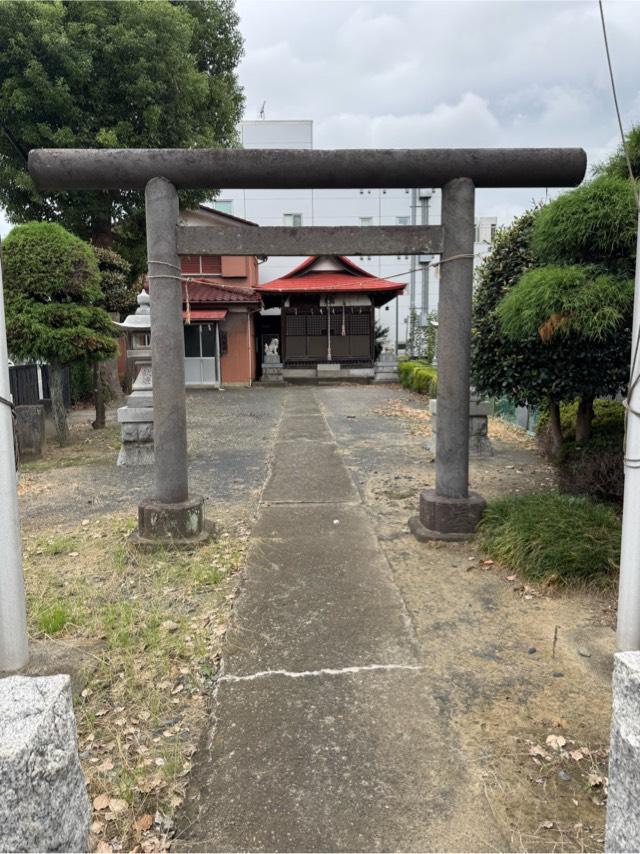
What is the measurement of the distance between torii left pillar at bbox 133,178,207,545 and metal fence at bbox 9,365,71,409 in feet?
24.1

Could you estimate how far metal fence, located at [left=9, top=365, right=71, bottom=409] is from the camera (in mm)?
11641

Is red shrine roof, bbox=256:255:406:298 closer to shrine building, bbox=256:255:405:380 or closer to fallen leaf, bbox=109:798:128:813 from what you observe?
shrine building, bbox=256:255:405:380

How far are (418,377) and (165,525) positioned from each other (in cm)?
1375

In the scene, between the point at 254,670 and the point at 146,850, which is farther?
the point at 254,670

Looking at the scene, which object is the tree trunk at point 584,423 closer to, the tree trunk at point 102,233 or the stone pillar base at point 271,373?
the tree trunk at point 102,233

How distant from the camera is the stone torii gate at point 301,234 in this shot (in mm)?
4578

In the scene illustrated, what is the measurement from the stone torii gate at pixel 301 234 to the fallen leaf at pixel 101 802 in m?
2.66

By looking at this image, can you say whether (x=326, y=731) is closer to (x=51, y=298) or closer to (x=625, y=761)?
(x=625, y=761)

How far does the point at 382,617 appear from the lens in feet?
12.1

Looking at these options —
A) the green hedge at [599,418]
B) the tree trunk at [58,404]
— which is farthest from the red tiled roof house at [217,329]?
the green hedge at [599,418]

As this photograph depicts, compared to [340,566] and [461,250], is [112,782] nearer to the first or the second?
[340,566]

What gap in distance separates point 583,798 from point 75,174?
4936 millimetres

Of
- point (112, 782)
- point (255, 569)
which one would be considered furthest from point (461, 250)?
point (112, 782)

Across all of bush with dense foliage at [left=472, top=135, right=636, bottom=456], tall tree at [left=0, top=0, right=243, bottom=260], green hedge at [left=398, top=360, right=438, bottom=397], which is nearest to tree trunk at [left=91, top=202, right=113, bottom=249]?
tall tree at [left=0, top=0, right=243, bottom=260]
